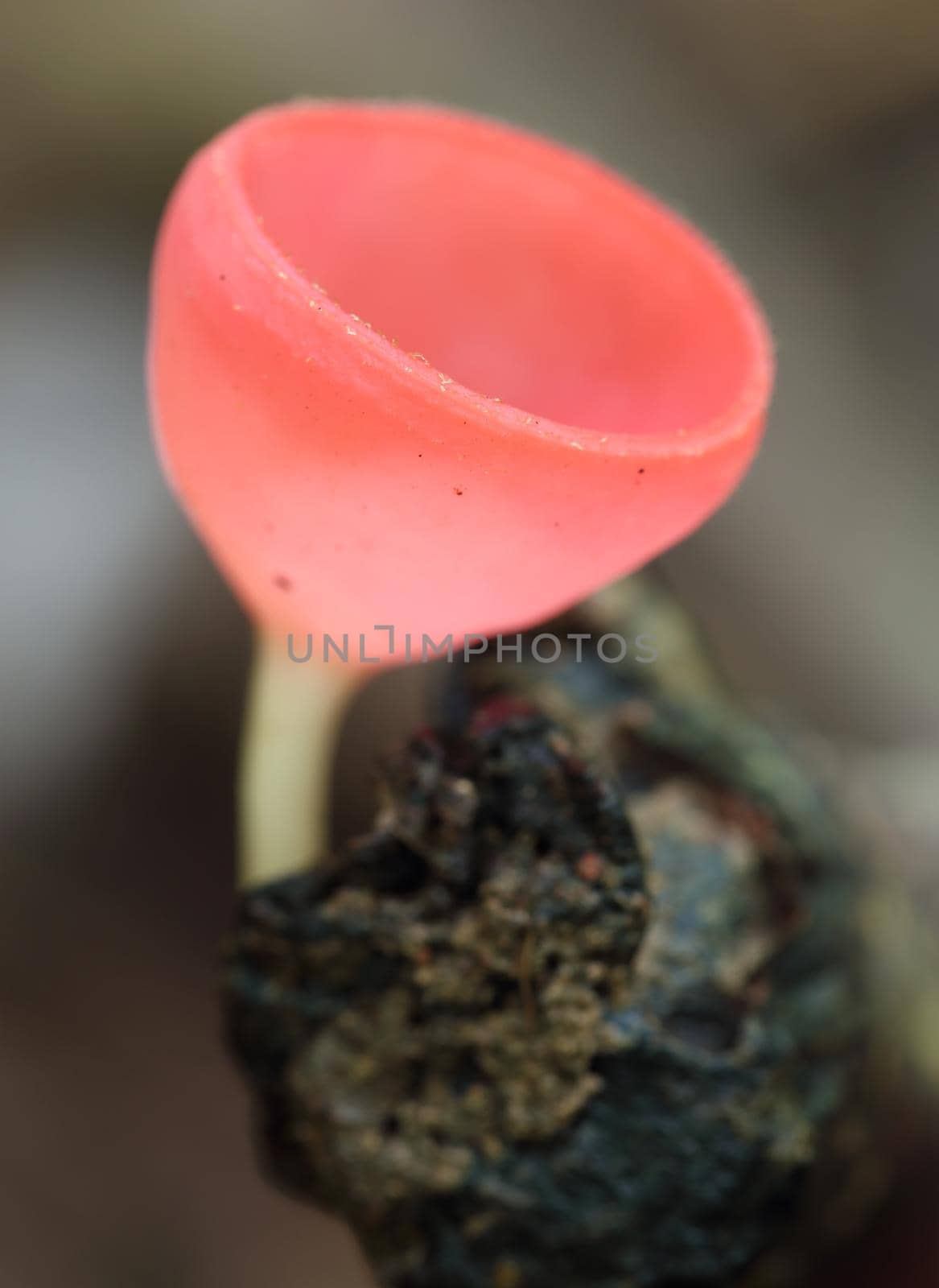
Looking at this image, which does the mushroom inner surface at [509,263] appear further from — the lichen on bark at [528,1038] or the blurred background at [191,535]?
the blurred background at [191,535]

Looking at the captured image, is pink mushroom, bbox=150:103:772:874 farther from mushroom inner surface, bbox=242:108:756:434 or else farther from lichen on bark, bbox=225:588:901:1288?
lichen on bark, bbox=225:588:901:1288

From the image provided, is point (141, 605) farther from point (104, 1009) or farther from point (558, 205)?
point (558, 205)

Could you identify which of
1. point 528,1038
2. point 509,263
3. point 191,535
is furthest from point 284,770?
point 191,535

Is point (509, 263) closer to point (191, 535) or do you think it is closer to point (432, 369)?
point (432, 369)

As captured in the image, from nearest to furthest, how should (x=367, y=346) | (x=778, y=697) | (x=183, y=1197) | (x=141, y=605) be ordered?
1. (x=367, y=346)
2. (x=183, y=1197)
3. (x=141, y=605)
4. (x=778, y=697)

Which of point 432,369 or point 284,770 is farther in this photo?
point 284,770

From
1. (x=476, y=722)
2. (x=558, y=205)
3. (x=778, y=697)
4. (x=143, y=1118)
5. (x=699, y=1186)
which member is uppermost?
(x=558, y=205)

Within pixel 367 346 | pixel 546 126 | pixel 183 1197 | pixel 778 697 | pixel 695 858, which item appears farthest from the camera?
pixel 546 126

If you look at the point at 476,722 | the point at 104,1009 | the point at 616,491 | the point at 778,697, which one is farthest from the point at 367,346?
the point at 778,697
